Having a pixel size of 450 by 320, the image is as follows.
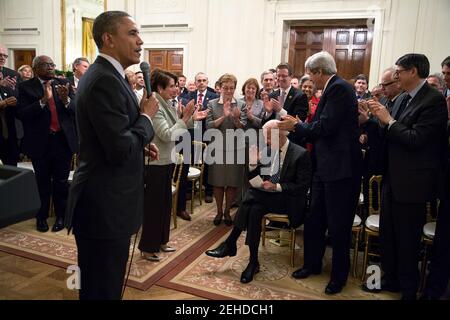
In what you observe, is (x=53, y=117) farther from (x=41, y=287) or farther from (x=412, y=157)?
(x=412, y=157)

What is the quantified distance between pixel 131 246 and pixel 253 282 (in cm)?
124

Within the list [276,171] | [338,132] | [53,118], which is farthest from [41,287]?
[338,132]

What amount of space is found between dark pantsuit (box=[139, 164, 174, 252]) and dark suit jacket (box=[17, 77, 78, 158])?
1178 millimetres

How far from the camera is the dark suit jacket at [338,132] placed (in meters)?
2.84

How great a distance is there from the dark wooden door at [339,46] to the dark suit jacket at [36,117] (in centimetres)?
553

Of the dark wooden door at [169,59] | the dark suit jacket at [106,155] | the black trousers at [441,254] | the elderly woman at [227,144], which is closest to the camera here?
the dark suit jacket at [106,155]

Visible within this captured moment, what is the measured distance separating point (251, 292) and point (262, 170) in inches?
40.9

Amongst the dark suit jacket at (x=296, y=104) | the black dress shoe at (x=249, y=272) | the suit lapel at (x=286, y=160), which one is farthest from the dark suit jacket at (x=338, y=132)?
the dark suit jacket at (x=296, y=104)

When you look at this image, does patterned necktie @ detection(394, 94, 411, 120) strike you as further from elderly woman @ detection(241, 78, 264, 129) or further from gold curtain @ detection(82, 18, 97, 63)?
gold curtain @ detection(82, 18, 97, 63)

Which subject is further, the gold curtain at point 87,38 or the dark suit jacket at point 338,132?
the gold curtain at point 87,38

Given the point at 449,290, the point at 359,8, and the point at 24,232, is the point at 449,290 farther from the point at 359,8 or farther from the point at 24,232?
the point at 359,8

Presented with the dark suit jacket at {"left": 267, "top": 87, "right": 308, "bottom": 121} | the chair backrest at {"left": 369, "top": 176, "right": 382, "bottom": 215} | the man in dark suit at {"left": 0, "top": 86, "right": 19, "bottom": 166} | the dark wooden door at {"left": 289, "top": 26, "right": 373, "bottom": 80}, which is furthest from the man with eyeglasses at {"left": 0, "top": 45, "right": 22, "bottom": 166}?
the dark wooden door at {"left": 289, "top": 26, "right": 373, "bottom": 80}

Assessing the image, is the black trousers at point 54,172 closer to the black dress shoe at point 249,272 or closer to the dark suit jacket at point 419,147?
the black dress shoe at point 249,272

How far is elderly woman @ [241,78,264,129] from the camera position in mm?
4352
